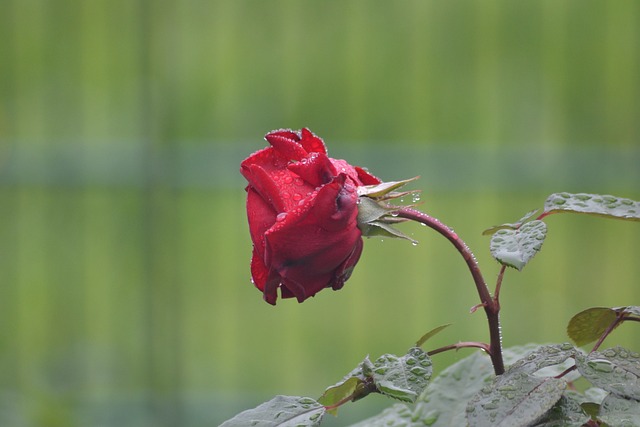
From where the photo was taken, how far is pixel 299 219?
0.60 metres

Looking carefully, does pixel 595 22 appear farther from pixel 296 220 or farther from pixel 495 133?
pixel 296 220

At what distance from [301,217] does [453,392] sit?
→ 0.26m

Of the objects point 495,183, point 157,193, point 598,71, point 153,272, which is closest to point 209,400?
point 153,272

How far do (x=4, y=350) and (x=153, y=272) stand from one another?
0.58 meters

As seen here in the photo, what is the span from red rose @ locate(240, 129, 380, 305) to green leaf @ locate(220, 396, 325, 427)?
7 cm

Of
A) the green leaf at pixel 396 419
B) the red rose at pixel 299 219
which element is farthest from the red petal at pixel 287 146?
the green leaf at pixel 396 419

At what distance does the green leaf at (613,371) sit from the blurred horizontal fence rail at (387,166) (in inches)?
97.3

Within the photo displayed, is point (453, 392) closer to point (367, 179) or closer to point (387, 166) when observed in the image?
point (367, 179)

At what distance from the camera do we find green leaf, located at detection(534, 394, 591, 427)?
526 millimetres

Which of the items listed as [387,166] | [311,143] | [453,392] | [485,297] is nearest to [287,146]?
[311,143]

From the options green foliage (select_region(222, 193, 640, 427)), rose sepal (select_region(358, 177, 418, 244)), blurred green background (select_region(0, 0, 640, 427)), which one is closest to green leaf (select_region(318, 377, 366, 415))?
green foliage (select_region(222, 193, 640, 427))

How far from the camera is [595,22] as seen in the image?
3.33 metres

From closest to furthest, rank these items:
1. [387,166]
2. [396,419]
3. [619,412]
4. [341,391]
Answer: [619,412], [341,391], [396,419], [387,166]

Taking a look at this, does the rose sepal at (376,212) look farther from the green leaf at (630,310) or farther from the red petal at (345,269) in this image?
the green leaf at (630,310)
